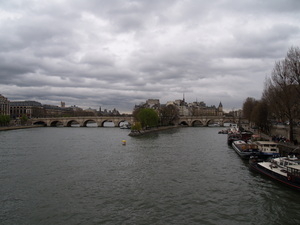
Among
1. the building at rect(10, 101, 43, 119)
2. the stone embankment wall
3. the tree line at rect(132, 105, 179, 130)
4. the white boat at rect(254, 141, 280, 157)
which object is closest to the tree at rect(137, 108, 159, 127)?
the tree line at rect(132, 105, 179, 130)

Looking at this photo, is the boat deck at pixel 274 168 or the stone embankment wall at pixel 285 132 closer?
the boat deck at pixel 274 168

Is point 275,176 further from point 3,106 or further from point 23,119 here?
point 3,106

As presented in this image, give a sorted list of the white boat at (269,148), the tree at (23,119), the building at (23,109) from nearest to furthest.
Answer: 1. the white boat at (269,148)
2. the tree at (23,119)
3. the building at (23,109)

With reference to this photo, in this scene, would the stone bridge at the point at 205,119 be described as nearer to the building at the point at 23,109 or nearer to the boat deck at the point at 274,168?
the boat deck at the point at 274,168

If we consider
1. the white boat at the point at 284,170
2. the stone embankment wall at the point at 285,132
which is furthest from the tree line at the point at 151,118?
the white boat at the point at 284,170

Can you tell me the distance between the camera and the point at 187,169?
24.8 metres

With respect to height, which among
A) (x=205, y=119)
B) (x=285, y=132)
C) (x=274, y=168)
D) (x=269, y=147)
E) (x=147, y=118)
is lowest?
(x=274, y=168)

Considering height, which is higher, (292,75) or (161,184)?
(292,75)

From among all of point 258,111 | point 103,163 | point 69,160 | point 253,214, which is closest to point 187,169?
point 103,163

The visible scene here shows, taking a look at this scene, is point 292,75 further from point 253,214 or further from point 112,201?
point 112,201

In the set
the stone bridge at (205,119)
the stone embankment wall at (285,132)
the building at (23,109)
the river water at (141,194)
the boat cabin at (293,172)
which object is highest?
the building at (23,109)

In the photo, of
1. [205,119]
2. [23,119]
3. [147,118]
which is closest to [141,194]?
[147,118]

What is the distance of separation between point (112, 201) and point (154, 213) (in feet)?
9.99

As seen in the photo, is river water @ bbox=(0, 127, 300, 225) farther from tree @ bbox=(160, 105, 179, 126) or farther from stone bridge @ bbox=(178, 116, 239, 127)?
stone bridge @ bbox=(178, 116, 239, 127)
